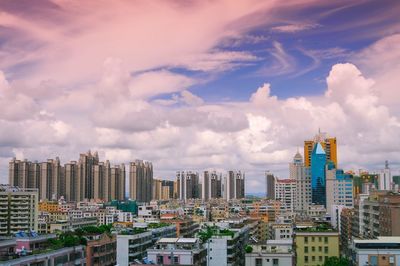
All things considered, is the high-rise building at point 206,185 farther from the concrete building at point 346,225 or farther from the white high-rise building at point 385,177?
the concrete building at point 346,225

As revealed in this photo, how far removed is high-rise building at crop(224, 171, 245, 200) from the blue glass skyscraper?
31161 mm

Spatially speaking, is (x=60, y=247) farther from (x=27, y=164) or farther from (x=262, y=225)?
(x=27, y=164)

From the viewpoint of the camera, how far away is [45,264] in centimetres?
3247

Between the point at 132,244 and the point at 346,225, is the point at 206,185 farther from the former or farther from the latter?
the point at 132,244

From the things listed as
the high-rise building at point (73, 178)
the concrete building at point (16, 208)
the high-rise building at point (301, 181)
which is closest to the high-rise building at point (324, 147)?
the high-rise building at point (301, 181)

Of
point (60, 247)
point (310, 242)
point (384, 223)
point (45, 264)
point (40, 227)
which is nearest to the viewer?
point (45, 264)

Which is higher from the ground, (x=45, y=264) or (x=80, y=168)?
(x=80, y=168)

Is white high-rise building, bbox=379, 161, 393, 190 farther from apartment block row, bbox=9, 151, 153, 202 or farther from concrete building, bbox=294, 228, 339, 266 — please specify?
concrete building, bbox=294, 228, 339, 266

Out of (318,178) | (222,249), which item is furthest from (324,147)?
(222,249)

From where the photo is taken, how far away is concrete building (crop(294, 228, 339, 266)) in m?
37.8

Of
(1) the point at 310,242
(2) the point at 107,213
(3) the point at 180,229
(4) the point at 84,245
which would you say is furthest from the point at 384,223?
(2) the point at 107,213

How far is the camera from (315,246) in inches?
1499

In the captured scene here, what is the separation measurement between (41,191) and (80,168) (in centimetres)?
972

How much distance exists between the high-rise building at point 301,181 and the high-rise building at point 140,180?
34560mm
